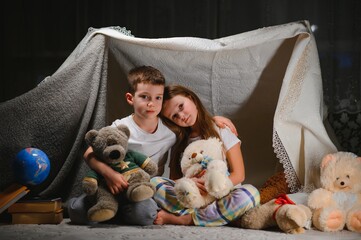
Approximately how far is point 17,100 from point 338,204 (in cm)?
106

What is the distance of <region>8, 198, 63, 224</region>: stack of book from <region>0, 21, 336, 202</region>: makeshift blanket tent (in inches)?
6.0

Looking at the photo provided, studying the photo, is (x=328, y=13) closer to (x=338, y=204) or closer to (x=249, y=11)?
(x=249, y=11)

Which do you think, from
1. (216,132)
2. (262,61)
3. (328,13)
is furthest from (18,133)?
(328,13)

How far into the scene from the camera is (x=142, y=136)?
5.83 ft

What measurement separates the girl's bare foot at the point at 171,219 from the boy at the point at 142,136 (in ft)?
0.10

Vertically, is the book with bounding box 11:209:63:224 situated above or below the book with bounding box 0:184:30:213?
below

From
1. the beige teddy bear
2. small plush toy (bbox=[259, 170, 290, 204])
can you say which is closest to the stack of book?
the beige teddy bear

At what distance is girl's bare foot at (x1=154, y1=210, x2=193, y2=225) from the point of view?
165 cm

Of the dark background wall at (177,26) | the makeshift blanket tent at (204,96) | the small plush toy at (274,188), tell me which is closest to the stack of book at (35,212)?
the makeshift blanket tent at (204,96)

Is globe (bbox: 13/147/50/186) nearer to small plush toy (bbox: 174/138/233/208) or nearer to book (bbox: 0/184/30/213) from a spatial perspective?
book (bbox: 0/184/30/213)

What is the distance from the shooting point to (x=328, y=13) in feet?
8.78

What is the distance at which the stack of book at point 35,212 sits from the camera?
5.56ft

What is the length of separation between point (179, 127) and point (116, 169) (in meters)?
0.30

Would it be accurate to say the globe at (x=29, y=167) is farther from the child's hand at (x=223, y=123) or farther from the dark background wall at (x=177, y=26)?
the dark background wall at (x=177, y=26)
